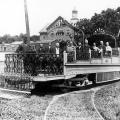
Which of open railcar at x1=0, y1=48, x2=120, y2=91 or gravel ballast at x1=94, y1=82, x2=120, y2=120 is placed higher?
open railcar at x1=0, y1=48, x2=120, y2=91

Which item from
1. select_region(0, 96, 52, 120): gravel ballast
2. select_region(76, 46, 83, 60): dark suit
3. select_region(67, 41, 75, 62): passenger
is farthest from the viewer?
select_region(76, 46, 83, 60): dark suit

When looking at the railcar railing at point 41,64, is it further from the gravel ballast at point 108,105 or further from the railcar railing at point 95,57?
the gravel ballast at point 108,105

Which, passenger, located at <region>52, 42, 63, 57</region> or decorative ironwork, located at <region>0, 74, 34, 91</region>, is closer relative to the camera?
decorative ironwork, located at <region>0, 74, 34, 91</region>

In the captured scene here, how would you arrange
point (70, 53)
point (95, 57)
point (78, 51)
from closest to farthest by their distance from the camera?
point (70, 53) < point (78, 51) < point (95, 57)

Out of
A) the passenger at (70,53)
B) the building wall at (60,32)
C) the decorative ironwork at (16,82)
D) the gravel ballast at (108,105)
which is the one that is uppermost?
the building wall at (60,32)

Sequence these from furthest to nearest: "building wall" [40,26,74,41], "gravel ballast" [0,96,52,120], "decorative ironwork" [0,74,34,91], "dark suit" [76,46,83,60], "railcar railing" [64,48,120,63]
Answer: "building wall" [40,26,74,41], "dark suit" [76,46,83,60], "railcar railing" [64,48,120,63], "decorative ironwork" [0,74,34,91], "gravel ballast" [0,96,52,120]

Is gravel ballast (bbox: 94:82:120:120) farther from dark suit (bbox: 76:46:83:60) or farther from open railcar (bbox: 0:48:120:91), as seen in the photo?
dark suit (bbox: 76:46:83:60)

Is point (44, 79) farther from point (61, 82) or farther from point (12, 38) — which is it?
point (12, 38)

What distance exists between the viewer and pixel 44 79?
10.7 m

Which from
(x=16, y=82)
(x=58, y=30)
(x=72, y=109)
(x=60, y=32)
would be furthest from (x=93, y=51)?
(x=60, y=32)

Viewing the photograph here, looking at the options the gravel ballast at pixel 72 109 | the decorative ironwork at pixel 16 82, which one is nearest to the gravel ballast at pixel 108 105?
the gravel ballast at pixel 72 109

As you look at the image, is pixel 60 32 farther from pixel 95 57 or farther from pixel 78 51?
pixel 78 51

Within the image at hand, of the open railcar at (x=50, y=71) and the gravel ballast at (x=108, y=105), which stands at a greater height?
the open railcar at (x=50, y=71)

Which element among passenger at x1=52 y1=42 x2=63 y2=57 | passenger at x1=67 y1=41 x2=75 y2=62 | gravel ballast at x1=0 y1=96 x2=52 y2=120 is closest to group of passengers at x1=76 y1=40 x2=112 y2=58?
passenger at x1=67 y1=41 x2=75 y2=62
